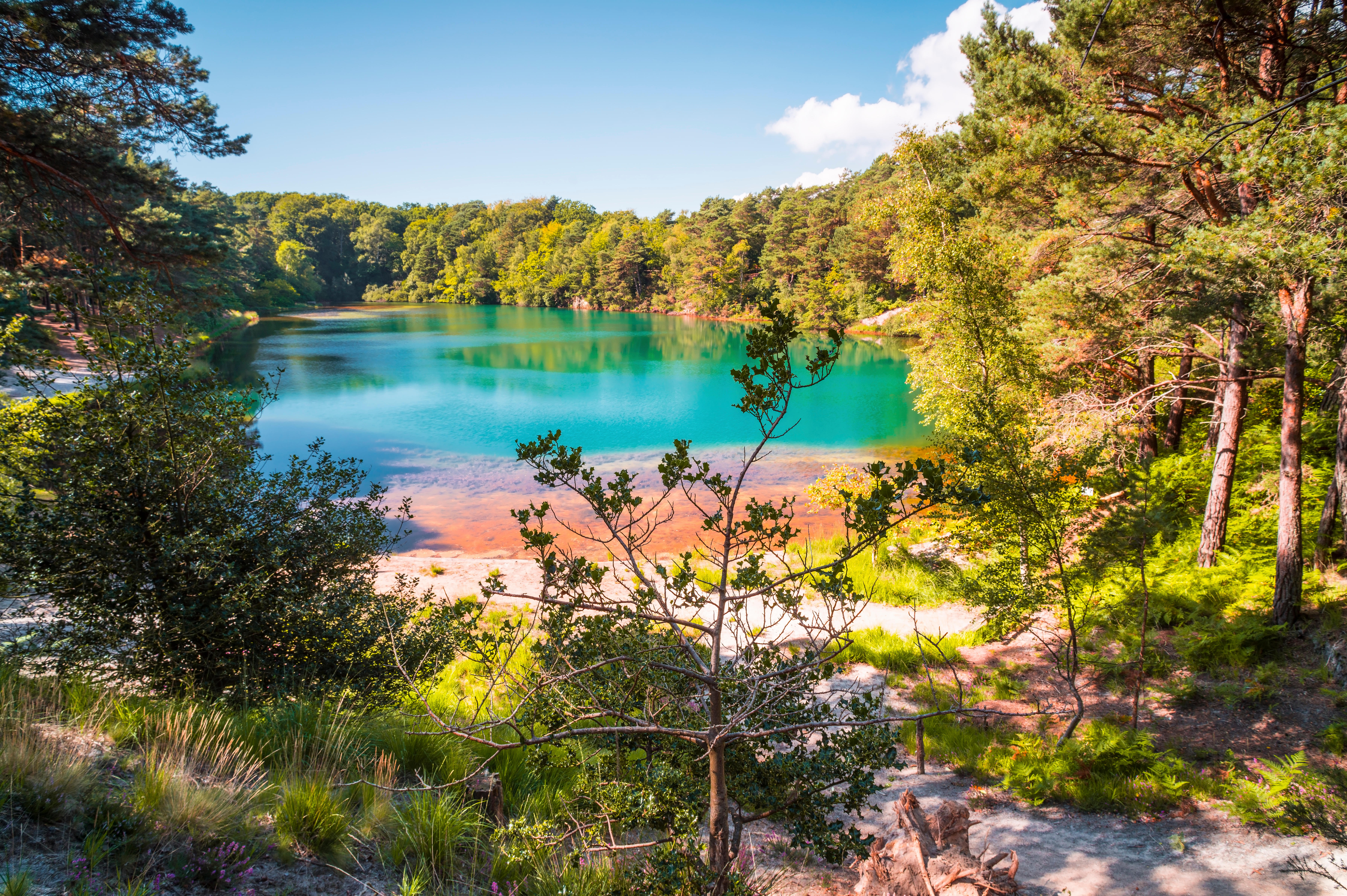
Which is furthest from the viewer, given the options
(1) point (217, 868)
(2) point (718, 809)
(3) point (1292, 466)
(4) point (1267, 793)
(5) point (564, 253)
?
(5) point (564, 253)

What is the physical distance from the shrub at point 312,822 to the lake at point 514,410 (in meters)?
3.24

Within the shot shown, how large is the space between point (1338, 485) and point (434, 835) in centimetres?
975

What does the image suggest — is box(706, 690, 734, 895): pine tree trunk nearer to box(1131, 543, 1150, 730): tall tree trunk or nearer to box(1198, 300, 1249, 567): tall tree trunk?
box(1131, 543, 1150, 730): tall tree trunk

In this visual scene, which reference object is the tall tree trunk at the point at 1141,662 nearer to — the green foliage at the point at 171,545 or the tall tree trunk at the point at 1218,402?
the tall tree trunk at the point at 1218,402

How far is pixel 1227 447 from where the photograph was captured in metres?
8.30

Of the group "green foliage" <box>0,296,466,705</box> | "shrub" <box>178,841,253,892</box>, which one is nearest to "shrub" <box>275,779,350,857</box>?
"shrub" <box>178,841,253,892</box>

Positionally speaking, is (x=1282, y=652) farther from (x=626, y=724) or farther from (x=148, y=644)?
(x=148, y=644)

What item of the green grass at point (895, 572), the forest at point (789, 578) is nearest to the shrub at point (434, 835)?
the forest at point (789, 578)

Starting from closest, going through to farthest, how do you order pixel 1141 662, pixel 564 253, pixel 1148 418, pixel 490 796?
pixel 490 796
pixel 1141 662
pixel 1148 418
pixel 564 253

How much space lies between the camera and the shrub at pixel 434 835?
3236mm

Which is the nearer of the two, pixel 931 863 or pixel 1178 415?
pixel 931 863

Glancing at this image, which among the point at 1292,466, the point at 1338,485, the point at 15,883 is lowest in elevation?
the point at 15,883

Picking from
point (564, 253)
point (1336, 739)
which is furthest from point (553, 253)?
point (1336, 739)

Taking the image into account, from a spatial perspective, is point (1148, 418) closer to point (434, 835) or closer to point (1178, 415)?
point (1178, 415)
